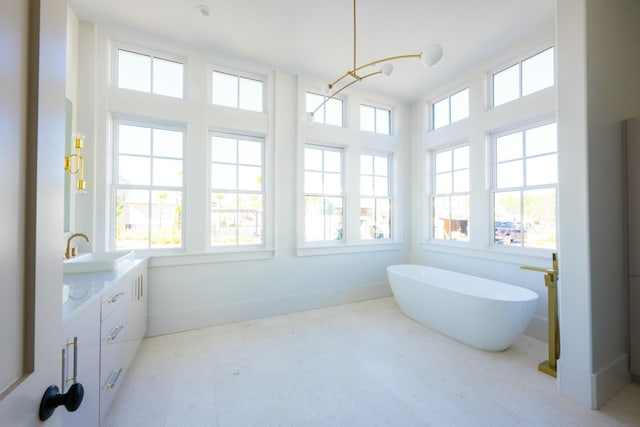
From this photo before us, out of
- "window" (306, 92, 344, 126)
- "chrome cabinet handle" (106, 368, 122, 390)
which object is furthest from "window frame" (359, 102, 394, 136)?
"chrome cabinet handle" (106, 368, 122, 390)

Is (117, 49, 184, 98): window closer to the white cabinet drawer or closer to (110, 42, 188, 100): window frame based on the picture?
(110, 42, 188, 100): window frame

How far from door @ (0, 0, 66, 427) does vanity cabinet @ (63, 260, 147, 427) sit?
2.62 ft

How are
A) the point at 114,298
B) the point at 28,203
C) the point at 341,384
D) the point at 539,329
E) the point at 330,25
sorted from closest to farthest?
the point at 28,203 → the point at 114,298 → the point at 341,384 → the point at 330,25 → the point at 539,329

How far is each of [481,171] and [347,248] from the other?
202cm

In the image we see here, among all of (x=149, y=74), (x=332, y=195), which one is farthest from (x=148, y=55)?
(x=332, y=195)

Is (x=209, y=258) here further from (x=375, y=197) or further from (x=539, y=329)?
(x=539, y=329)

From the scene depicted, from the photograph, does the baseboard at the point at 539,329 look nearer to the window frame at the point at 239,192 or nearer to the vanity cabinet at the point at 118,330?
the window frame at the point at 239,192

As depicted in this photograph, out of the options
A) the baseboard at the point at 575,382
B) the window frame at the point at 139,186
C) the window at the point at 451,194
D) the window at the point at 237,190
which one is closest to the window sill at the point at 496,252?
the window at the point at 451,194

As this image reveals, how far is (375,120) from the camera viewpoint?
14.0 feet

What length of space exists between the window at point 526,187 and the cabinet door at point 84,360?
389 cm

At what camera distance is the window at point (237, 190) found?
328 centimetres

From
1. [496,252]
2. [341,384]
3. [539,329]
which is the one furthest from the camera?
[496,252]

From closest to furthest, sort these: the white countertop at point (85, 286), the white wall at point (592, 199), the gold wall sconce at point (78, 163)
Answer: the white countertop at point (85, 286) → the white wall at point (592, 199) → the gold wall sconce at point (78, 163)

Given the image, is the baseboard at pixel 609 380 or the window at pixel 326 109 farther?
the window at pixel 326 109
